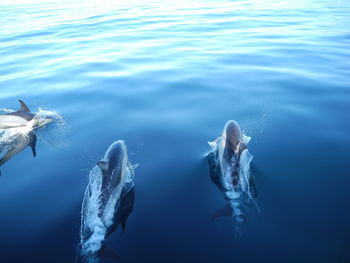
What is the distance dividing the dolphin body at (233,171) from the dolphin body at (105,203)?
6.42ft

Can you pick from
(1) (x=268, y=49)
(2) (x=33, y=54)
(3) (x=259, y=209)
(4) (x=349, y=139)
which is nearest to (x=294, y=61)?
(1) (x=268, y=49)

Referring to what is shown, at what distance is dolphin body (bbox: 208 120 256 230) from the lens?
21.0 feet

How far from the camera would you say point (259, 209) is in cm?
636

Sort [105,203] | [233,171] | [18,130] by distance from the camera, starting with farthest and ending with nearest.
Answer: [18,130]
[233,171]
[105,203]

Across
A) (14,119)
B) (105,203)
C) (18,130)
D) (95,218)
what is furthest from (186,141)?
(14,119)

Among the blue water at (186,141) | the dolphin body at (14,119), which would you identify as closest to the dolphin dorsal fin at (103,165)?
the blue water at (186,141)

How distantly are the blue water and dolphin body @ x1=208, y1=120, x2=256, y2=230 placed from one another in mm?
192

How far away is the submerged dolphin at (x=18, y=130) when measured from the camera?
29.0 ft

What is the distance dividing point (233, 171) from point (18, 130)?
22.8 feet

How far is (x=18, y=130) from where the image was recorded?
9773 mm

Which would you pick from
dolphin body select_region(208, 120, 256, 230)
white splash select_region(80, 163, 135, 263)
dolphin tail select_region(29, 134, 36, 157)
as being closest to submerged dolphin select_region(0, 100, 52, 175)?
dolphin tail select_region(29, 134, 36, 157)

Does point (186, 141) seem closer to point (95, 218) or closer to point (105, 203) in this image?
point (105, 203)

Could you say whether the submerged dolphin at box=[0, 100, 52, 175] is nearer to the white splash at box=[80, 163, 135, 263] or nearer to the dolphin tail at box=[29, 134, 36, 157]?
the dolphin tail at box=[29, 134, 36, 157]

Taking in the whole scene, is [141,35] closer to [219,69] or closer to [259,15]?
[219,69]
